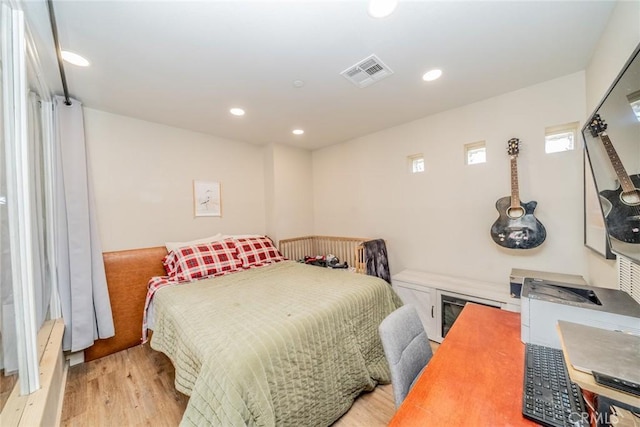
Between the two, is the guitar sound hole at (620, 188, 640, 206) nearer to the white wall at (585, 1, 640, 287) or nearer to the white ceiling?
the white wall at (585, 1, 640, 287)

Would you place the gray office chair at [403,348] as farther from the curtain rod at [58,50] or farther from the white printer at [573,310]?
the curtain rod at [58,50]

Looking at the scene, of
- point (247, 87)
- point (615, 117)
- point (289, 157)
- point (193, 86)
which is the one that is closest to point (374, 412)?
point (615, 117)

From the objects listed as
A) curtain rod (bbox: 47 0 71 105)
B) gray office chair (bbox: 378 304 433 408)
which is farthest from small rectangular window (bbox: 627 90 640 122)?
curtain rod (bbox: 47 0 71 105)

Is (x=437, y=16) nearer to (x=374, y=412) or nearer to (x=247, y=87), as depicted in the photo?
(x=247, y=87)

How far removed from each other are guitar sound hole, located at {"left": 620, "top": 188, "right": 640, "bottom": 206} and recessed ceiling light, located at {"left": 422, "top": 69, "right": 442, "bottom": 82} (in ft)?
4.69

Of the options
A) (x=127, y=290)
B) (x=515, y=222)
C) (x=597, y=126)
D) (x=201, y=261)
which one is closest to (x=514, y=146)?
(x=515, y=222)

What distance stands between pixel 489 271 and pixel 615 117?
185 centimetres

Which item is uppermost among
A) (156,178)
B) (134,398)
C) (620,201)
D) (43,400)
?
(156,178)

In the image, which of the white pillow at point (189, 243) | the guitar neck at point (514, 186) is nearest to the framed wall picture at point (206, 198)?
the white pillow at point (189, 243)

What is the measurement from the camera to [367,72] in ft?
6.15

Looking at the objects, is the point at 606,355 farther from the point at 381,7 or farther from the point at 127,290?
the point at 127,290

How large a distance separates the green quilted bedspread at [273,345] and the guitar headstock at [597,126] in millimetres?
1637

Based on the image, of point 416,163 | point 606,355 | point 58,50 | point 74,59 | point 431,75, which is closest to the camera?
point 606,355

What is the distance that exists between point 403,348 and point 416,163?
2427mm
